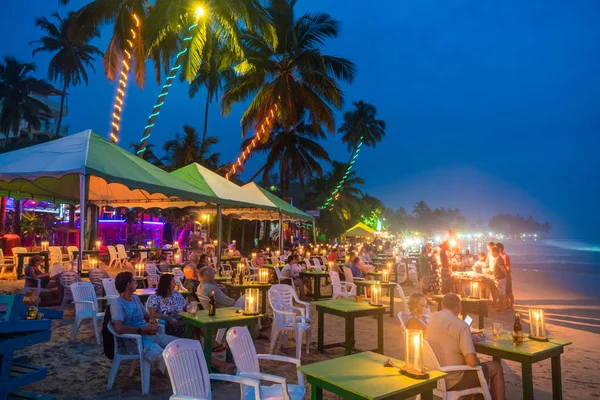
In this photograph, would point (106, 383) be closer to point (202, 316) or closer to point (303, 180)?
point (202, 316)

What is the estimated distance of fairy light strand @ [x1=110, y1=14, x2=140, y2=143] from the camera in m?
15.0

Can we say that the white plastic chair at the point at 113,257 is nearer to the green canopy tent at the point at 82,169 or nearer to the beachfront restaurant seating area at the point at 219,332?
the beachfront restaurant seating area at the point at 219,332

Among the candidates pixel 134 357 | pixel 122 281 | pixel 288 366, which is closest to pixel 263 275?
pixel 288 366

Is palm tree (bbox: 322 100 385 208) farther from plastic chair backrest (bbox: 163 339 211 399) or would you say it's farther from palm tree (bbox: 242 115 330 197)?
plastic chair backrest (bbox: 163 339 211 399)

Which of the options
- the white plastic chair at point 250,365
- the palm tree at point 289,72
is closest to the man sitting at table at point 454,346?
the white plastic chair at point 250,365

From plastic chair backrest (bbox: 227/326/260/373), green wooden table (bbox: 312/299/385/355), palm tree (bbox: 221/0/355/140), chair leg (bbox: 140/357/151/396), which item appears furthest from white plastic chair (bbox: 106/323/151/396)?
palm tree (bbox: 221/0/355/140)

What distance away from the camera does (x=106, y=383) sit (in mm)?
4805

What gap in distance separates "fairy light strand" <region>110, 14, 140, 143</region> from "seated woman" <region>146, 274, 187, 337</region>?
10912 millimetres

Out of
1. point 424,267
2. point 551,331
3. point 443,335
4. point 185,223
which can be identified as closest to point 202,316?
point 443,335

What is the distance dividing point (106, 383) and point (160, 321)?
877mm

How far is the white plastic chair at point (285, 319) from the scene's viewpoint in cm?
602

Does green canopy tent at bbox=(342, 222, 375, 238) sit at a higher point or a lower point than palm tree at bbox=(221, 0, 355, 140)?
lower

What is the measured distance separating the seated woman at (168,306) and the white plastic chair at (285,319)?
4.82ft

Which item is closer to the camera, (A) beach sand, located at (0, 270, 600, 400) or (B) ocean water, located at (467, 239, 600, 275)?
(A) beach sand, located at (0, 270, 600, 400)
